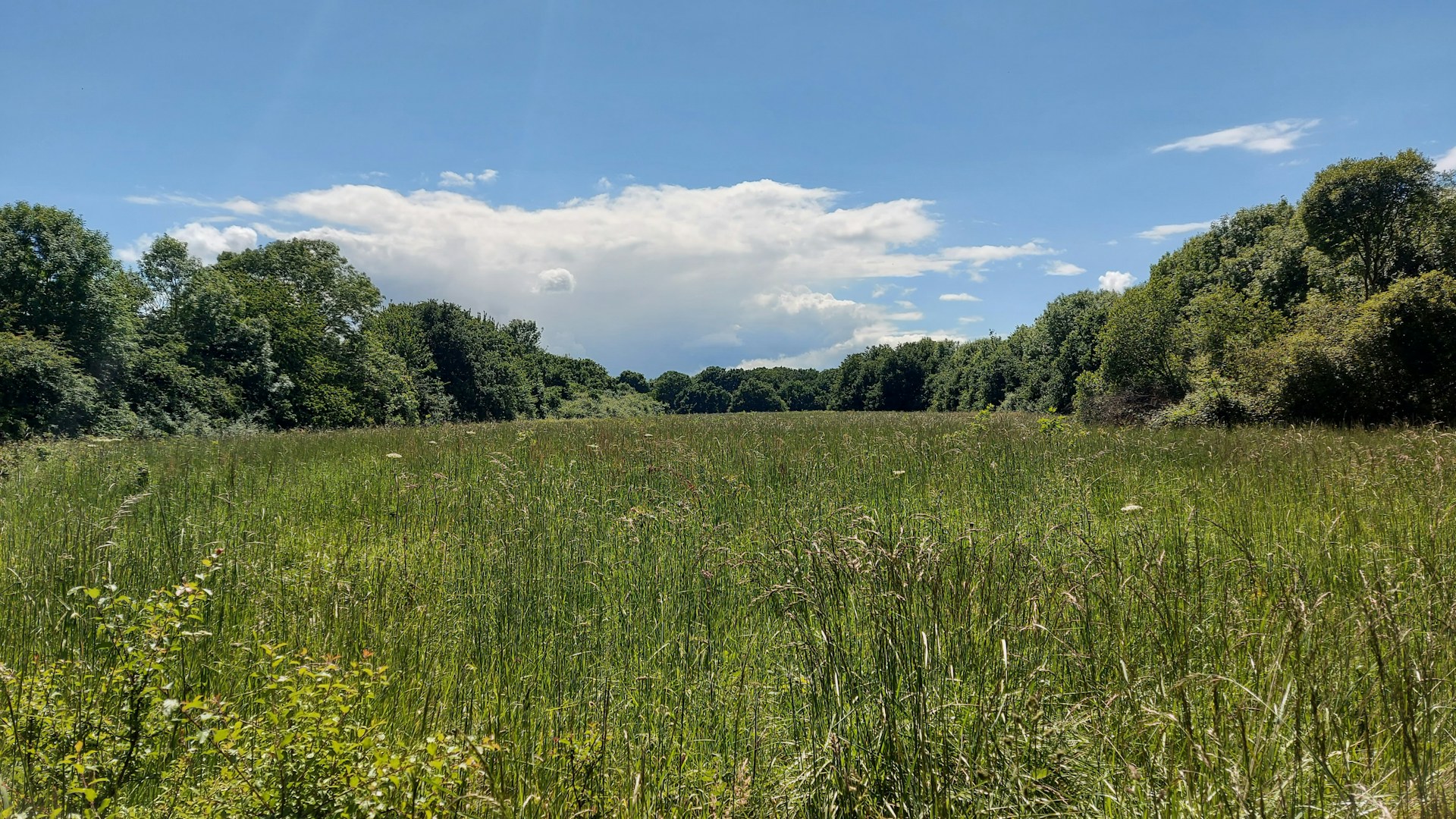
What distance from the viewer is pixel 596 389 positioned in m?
73.4

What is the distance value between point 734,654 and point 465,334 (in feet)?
141

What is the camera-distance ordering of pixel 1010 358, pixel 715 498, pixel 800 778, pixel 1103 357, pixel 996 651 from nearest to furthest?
pixel 800 778
pixel 996 651
pixel 715 498
pixel 1103 357
pixel 1010 358

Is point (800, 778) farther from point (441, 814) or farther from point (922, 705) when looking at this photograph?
point (441, 814)

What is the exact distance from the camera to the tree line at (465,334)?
45.5ft

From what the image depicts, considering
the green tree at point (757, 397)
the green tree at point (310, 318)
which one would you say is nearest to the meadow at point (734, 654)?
the green tree at point (310, 318)

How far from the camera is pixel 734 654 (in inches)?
111

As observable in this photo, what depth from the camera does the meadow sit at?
169 cm

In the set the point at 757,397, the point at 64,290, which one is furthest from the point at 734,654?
the point at 757,397

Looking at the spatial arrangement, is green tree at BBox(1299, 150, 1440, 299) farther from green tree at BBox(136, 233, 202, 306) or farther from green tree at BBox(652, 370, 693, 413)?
green tree at BBox(652, 370, 693, 413)

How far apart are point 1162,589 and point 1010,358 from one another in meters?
50.8

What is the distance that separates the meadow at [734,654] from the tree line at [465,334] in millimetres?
5822

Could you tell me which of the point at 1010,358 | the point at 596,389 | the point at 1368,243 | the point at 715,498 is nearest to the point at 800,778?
the point at 715,498

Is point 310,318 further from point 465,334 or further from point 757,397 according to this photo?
point 757,397

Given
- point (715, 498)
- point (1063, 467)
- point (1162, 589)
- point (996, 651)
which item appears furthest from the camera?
point (1063, 467)
